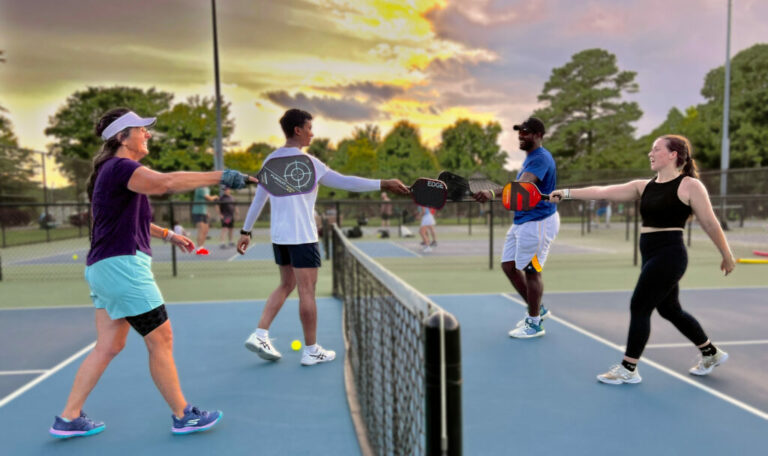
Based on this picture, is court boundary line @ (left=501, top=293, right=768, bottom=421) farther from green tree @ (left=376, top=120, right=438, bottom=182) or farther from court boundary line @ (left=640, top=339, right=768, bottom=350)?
green tree @ (left=376, top=120, right=438, bottom=182)

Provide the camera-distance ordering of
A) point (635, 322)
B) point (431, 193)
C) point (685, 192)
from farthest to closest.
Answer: point (635, 322), point (685, 192), point (431, 193)

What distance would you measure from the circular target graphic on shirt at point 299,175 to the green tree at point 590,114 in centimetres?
4087

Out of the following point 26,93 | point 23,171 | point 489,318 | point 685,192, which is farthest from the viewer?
point 26,93

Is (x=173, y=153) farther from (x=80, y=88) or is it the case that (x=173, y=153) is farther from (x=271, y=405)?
(x=271, y=405)

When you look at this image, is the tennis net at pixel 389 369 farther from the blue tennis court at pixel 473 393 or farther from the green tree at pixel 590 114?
the green tree at pixel 590 114

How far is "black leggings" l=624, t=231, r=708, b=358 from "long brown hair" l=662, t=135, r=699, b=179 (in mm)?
436

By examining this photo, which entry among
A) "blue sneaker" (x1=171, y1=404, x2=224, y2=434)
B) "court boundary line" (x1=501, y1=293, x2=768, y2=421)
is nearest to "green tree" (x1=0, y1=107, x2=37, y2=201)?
"blue sneaker" (x1=171, y1=404, x2=224, y2=434)

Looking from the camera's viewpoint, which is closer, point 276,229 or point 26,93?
point 276,229

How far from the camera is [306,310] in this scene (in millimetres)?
3797

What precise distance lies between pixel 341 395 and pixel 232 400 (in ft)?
2.49

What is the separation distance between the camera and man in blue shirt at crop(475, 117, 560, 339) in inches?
157

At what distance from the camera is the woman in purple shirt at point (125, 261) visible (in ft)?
7.95

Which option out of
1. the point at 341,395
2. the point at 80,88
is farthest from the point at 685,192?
the point at 80,88

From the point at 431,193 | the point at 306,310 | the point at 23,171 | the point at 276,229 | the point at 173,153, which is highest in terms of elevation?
the point at 173,153
